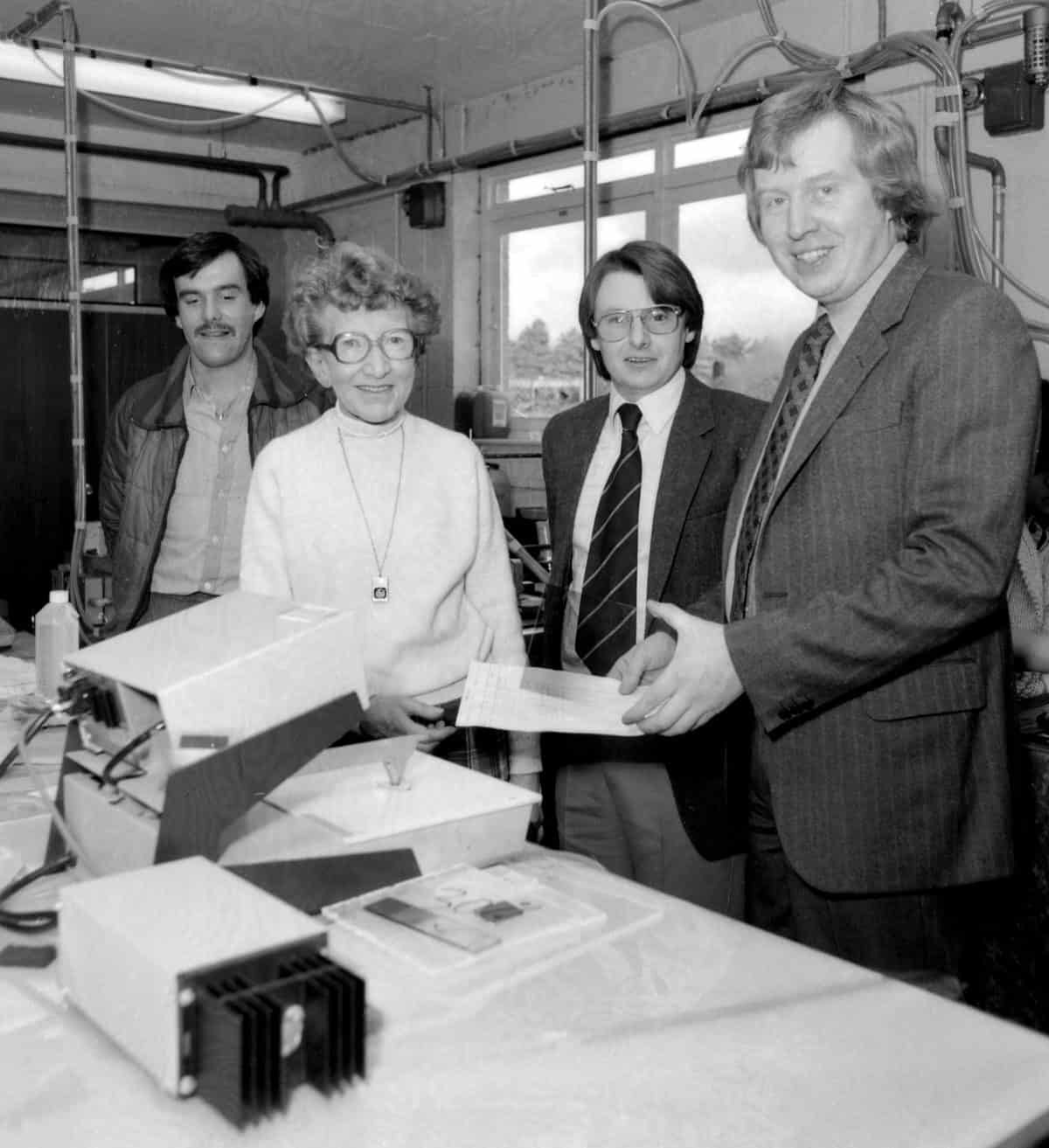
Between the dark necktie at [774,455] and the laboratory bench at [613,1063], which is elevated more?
the dark necktie at [774,455]

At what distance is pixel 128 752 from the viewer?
3.80 feet

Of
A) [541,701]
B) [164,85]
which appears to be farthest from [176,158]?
[541,701]

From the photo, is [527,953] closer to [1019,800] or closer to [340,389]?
[1019,800]

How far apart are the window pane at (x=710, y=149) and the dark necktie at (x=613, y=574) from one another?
277cm

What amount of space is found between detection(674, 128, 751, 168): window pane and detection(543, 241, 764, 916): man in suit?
8.47 ft

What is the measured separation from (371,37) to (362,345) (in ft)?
10.6

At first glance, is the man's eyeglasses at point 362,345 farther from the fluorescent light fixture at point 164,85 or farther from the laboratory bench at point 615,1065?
the fluorescent light fixture at point 164,85

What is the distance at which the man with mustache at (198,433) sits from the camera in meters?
2.60

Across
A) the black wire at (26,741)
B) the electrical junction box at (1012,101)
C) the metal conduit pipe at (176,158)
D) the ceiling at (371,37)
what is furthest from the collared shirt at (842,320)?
the metal conduit pipe at (176,158)

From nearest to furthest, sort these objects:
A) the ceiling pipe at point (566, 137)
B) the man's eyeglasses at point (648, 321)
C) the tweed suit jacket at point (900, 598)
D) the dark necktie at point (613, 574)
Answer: the tweed suit jacket at point (900, 598) < the dark necktie at point (613, 574) < the man's eyeglasses at point (648, 321) < the ceiling pipe at point (566, 137)

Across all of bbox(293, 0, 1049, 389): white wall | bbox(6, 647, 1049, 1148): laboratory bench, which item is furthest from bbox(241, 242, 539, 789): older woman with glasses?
bbox(293, 0, 1049, 389): white wall

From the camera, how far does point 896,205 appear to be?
1.58 metres

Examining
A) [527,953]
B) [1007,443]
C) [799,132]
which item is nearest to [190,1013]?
[527,953]

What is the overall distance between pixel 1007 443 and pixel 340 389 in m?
1.03
